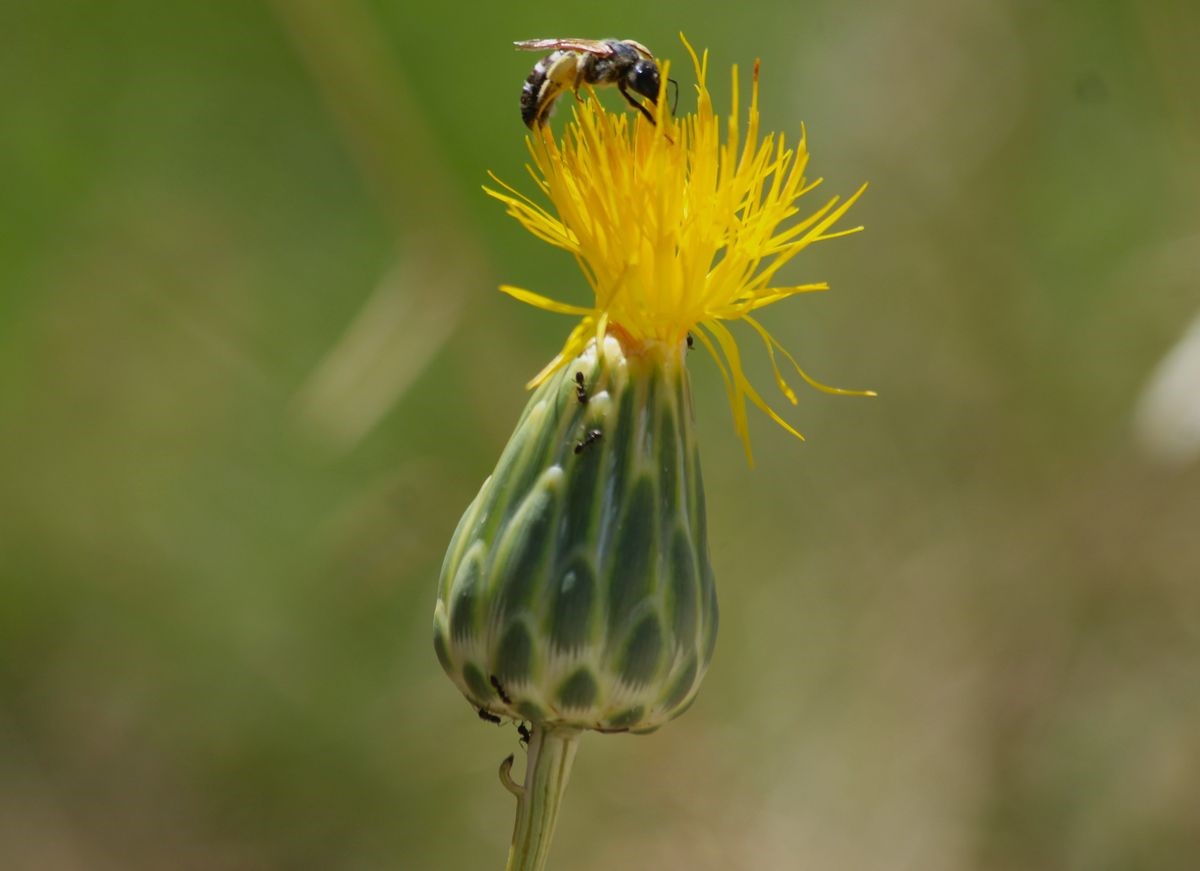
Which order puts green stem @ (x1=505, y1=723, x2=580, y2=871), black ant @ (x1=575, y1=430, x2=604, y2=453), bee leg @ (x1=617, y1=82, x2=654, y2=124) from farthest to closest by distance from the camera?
1. bee leg @ (x1=617, y1=82, x2=654, y2=124)
2. black ant @ (x1=575, y1=430, x2=604, y2=453)
3. green stem @ (x1=505, y1=723, x2=580, y2=871)

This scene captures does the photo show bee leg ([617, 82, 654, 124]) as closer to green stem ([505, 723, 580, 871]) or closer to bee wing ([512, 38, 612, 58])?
bee wing ([512, 38, 612, 58])

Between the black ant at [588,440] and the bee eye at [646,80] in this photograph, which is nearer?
the black ant at [588,440]

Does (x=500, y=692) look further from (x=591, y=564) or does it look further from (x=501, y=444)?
Answer: (x=501, y=444)

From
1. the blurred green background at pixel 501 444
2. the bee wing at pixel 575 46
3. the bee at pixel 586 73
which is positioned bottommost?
the blurred green background at pixel 501 444

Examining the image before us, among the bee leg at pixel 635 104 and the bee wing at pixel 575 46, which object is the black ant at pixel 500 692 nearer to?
the bee leg at pixel 635 104

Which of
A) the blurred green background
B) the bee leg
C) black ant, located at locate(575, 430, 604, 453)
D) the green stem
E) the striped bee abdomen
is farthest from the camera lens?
the blurred green background

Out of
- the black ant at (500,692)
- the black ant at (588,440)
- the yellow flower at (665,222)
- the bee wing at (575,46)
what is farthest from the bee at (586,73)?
the black ant at (500,692)

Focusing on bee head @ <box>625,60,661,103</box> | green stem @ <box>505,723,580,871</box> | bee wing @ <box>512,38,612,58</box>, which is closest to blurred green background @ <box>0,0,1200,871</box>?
bee wing @ <box>512,38,612,58</box>
